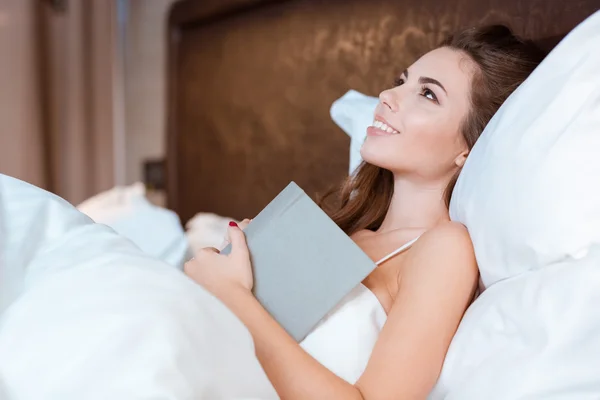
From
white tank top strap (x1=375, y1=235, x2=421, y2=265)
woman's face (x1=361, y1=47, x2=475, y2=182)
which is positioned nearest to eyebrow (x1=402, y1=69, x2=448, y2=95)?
woman's face (x1=361, y1=47, x2=475, y2=182)

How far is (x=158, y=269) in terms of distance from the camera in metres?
0.67

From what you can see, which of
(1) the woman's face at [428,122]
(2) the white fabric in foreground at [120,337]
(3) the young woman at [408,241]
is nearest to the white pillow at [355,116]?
→ (3) the young woman at [408,241]

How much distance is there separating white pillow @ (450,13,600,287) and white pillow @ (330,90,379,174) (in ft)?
1.51

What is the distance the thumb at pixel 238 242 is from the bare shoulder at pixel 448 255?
0.82 feet

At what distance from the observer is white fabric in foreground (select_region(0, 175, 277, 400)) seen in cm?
56

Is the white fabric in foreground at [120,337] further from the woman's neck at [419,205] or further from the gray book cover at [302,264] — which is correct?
the woman's neck at [419,205]

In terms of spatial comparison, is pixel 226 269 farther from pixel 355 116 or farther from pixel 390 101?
pixel 355 116

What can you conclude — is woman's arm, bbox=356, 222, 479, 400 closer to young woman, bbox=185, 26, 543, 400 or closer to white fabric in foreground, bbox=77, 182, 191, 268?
young woman, bbox=185, 26, 543, 400

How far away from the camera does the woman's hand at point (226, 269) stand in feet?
2.71

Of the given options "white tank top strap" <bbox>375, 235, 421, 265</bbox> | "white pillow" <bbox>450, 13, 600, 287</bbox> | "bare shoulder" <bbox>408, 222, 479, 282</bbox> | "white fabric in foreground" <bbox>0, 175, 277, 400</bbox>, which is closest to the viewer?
"white fabric in foreground" <bbox>0, 175, 277, 400</bbox>

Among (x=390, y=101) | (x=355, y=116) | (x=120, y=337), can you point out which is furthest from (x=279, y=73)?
(x=120, y=337)

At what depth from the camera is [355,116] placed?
1.27 meters

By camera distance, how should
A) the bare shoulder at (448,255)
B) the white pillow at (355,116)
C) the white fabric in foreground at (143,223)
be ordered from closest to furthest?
the bare shoulder at (448,255), the white pillow at (355,116), the white fabric in foreground at (143,223)

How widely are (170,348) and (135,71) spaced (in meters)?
2.35
